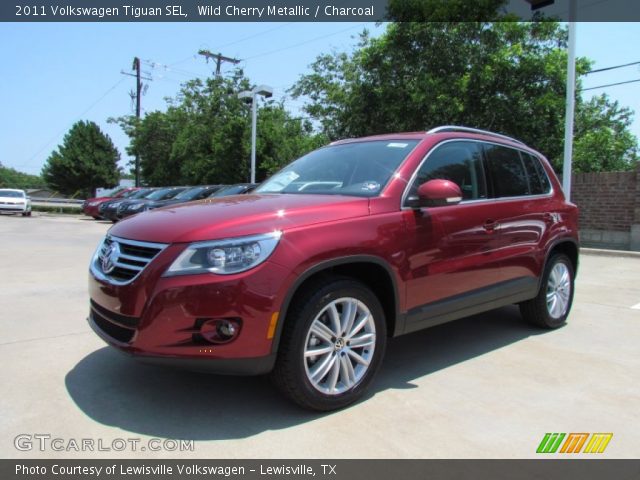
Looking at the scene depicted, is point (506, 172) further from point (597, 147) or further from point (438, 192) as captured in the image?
point (597, 147)

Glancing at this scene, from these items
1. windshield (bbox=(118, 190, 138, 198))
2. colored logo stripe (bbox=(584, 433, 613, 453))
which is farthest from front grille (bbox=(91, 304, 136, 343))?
windshield (bbox=(118, 190, 138, 198))

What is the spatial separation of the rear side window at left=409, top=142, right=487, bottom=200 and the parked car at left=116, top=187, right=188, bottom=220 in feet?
54.0

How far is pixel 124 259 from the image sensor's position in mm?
3180

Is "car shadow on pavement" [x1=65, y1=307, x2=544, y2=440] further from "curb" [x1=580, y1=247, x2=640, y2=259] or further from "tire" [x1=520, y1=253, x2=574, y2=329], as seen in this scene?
"curb" [x1=580, y1=247, x2=640, y2=259]

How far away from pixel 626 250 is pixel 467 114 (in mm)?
5279

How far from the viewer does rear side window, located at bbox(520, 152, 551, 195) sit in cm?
503

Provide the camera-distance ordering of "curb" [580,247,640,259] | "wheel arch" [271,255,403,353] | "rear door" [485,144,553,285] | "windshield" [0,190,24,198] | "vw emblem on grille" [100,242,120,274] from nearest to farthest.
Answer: "wheel arch" [271,255,403,353], "vw emblem on grille" [100,242,120,274], "rear door" [485,144,553,285], "curb" [580,247,640,259], "windshield" [0,190,24,198]

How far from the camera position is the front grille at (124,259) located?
3029 millimetres

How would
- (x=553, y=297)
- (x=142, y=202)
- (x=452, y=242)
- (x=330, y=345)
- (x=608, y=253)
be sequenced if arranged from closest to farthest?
(x=330, y=345), (x=452, y=242), (x=553, y=297), (x=608, y=253), (x=142, y=202)

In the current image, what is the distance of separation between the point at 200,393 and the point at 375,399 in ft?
3.90

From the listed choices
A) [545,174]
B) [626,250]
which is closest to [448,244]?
[545,174]

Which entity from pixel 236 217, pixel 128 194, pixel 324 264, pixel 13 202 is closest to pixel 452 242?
pixel 324 264

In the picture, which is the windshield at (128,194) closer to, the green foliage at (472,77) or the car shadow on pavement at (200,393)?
the green foliage at (472,77)

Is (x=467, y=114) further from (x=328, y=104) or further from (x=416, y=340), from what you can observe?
(x=416, y=340)
